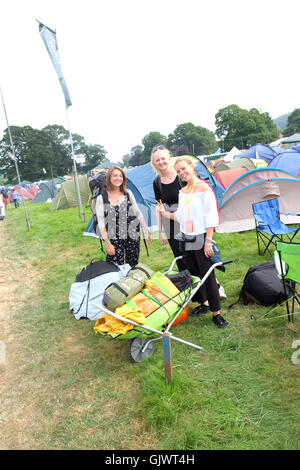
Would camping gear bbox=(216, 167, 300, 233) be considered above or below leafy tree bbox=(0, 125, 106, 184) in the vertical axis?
below

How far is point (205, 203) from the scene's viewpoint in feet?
8.94

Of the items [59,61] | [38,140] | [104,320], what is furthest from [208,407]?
[38,140]

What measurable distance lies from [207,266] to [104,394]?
1.51m

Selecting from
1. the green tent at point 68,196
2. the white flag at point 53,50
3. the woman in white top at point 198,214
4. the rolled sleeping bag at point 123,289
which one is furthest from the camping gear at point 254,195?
the green tent at point 68,196

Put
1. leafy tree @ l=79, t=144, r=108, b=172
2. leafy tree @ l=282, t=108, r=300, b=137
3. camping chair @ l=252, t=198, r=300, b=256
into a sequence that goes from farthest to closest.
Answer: leafy tree @ l=79, t=144, r=108, b=172 < leafy tree @ l=282, t=108, r=300, b=137 < camping chair @ l=252, t=198, r=300, b=256

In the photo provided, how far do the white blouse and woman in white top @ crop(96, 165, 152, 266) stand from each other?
2.54 feet

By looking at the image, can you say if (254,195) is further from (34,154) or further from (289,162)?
(34,154)

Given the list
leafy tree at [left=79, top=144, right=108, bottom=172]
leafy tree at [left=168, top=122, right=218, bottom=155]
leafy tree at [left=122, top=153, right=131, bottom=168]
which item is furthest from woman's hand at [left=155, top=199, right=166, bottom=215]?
leafy tree at [left=122, top=153, right=131, bottom=168]

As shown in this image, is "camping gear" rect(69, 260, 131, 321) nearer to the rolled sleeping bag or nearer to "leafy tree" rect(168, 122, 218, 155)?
the rolled sleeping bag

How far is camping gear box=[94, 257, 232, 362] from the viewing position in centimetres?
229

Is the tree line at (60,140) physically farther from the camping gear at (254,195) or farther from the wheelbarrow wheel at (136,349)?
the wheelbarrow wheel at (136,349)

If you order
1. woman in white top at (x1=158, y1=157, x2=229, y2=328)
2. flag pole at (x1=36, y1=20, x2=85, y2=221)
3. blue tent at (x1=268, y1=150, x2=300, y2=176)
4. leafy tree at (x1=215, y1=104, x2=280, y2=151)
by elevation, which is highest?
leafy tree at (x1=215, y1=104, x2=280, y2=151)

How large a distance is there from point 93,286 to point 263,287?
2048 mm
